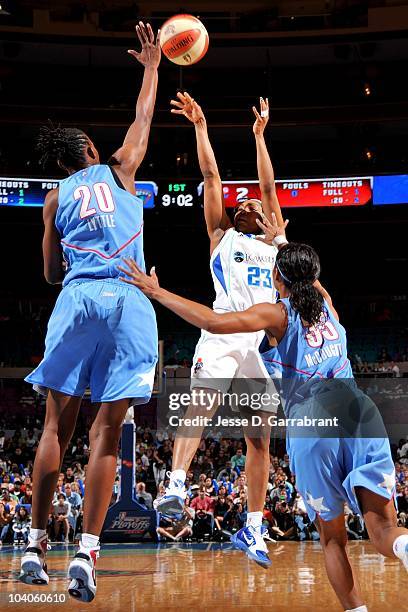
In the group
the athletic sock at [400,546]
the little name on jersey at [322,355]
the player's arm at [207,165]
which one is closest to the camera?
the athletic sock at [400,546]

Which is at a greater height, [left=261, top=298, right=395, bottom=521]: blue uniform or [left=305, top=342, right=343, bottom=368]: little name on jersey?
[left=305, top=342, right=343, bottom=368]: little name on jersey

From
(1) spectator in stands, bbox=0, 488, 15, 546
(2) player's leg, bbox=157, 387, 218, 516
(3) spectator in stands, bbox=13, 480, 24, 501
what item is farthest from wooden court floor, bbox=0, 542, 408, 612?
(3) spectator in stands, bbox=13, 480, 24, 501

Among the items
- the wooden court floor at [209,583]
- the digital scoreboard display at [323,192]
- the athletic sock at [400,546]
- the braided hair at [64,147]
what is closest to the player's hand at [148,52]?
the braided hair at [64,147]

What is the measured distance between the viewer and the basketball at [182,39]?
603cm

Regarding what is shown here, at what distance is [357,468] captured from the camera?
3.85 metres

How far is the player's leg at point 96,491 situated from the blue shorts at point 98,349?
103 millimetres

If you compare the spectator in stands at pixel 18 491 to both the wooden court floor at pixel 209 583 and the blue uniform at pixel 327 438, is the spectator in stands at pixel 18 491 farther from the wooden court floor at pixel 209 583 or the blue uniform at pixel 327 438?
the blue uniform at pixel 327 438

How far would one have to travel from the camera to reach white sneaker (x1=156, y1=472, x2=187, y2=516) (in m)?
5.08

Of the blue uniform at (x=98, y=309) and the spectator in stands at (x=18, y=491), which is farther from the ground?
the blue uniform at (x=98, y=309)

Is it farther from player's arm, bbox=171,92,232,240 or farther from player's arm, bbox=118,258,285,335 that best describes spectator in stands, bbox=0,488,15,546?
player's arm, bbox=118,258,285,335

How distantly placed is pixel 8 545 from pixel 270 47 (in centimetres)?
1422

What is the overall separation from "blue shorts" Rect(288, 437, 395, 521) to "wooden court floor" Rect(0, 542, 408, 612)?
1.36 meters

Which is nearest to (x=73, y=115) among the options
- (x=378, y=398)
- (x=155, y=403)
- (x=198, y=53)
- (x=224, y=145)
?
(x=224, y=145)

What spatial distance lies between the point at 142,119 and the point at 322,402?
1.96 m
